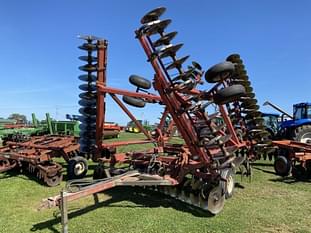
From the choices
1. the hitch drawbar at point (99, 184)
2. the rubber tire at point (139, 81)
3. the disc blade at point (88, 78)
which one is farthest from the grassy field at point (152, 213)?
the disc blade at point (88, 78)

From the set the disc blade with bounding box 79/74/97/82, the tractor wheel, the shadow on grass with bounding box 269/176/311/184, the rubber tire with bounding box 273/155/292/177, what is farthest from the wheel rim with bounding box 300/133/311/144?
the disc blade with bounding box 79/74/97/82

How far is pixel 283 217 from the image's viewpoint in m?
5.02

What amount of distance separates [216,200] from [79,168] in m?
3.79

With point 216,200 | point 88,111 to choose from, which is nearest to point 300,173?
point 216,200

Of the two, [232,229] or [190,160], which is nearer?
[232,229]

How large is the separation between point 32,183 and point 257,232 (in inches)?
188

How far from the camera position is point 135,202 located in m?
5.73

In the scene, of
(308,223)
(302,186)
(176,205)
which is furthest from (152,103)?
(308,223)

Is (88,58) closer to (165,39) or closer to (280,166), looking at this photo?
(165,39)

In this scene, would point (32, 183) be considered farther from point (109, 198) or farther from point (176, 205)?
point (176, 205)

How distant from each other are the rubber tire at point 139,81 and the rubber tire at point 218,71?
8.47 feet

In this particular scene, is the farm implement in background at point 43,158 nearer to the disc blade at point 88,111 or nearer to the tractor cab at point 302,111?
the disc blade at point 88,111

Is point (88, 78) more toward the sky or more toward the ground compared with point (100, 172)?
more toward the sky

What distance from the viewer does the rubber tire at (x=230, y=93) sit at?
4.56 m
